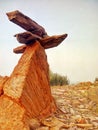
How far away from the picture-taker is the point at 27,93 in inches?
231

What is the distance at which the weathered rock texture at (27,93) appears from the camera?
212 inches

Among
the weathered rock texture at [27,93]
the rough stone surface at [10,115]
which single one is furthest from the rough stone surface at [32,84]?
the rough stone surface at [10,115]

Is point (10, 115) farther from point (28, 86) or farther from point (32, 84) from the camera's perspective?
point (32, 84)

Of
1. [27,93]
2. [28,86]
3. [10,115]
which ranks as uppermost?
[28,86]

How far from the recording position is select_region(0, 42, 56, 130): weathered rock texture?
5383 millimetres

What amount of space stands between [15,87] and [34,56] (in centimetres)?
87

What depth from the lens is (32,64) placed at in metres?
6.17

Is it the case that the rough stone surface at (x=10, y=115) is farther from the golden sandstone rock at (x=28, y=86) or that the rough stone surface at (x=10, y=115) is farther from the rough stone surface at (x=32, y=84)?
the rough stone surface at (x=32, y=84)

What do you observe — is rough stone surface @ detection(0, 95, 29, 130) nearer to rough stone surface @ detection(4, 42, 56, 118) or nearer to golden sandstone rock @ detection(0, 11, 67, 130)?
golden sandstone rock @ detection(0, 11, 67, 130)

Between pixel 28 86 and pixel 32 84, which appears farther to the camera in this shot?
pixel 32 84

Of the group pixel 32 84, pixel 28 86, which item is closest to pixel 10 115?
pixel 28 86

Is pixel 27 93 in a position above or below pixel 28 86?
below

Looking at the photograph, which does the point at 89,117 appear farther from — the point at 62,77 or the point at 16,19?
the point at 62,77

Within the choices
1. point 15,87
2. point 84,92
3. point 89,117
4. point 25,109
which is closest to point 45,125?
point 25,109
